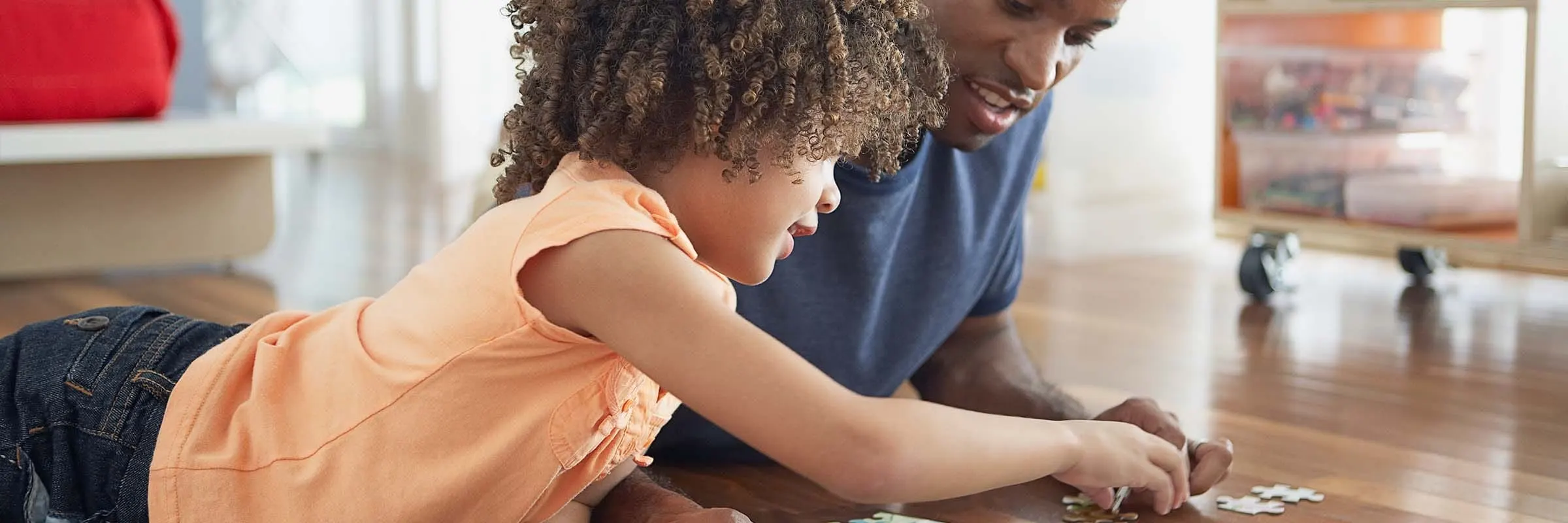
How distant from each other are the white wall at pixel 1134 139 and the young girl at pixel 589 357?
7.30 feet

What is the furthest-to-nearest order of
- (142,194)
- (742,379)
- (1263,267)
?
A: (142,194) → (1263,267) → (742,379)

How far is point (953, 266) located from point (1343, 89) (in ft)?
5.16

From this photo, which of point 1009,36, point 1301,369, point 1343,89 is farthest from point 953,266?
point 1343,89

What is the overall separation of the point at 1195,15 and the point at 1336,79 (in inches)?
23.0

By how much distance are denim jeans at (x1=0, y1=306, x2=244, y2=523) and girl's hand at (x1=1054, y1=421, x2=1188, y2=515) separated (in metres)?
0.68

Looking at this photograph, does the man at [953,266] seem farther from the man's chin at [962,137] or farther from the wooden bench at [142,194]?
the wooden bench at [142,194]

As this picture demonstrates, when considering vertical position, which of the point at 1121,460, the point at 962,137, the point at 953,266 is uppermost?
the point at 962,137

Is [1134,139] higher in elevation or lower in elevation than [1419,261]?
higher

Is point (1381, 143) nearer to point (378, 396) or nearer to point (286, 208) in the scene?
point (378, 396)

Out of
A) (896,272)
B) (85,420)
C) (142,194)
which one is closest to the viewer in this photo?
(85,420)

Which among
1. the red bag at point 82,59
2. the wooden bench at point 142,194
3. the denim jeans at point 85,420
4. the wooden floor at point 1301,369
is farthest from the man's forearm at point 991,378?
the red bag at point 82,59

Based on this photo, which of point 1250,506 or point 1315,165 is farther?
point 1315,165

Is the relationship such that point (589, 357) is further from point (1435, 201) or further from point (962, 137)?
point (1435, 201)

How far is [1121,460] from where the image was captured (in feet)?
3.64
